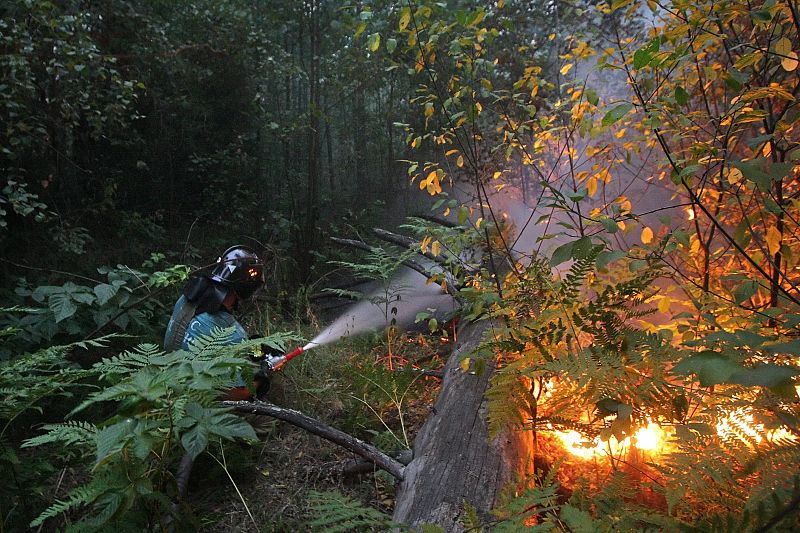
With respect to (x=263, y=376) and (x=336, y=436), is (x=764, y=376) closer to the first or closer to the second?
(x=336, y=436)

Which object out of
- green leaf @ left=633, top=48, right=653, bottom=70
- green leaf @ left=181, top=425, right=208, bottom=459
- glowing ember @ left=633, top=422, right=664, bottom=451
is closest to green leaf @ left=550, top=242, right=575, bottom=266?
green leaf @ left=633, top=48, right=653, bottom=70

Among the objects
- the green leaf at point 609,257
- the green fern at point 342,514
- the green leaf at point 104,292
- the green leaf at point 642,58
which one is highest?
the green leaf at point 642,58

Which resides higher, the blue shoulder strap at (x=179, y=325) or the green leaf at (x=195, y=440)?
the blue shoulder strap at (x=179, y=325)

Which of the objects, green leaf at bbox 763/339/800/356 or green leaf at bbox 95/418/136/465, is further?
green leaf at bbox 95/418/136/465

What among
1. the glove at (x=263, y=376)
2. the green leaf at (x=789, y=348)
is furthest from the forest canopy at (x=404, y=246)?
the glove at (x=263, y=376)

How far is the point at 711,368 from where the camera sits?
97 centimetres

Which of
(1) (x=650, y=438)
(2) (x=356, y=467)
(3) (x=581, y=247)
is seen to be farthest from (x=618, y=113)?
(2) (x=356, y=467)

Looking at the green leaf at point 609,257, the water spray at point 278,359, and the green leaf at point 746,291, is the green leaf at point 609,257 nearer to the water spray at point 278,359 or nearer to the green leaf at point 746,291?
the green leaf at point 746,291

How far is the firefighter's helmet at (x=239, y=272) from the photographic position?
3803 mm

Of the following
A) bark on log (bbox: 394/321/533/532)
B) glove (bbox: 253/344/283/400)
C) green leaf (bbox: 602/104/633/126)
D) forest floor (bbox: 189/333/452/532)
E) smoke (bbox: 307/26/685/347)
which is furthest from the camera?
smoke (bbox: 307/26/685/347)

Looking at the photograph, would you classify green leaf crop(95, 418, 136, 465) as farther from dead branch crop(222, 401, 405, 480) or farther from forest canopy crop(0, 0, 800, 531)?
dead branch crop(222, 401, 405, 480)

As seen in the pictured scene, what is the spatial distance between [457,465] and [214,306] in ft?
7.76

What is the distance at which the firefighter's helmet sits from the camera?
150 inches

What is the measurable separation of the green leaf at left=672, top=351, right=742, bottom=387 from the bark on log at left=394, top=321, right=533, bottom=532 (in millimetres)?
1032
